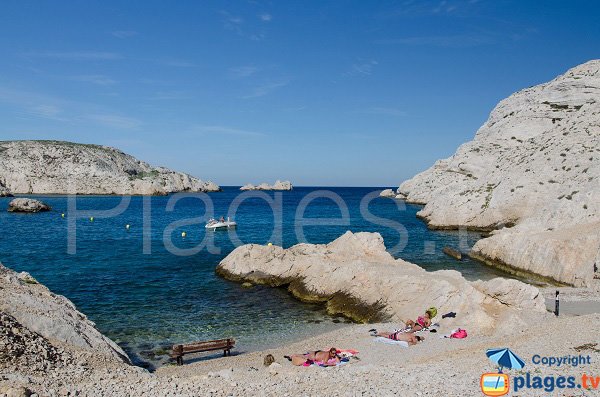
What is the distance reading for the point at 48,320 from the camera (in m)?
15.4

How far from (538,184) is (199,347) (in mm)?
52063

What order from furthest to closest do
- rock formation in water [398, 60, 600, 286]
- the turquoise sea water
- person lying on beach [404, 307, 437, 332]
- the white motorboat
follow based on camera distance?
1. the white motorboat
2. rock formation in water [398, 60, 600, 286]
3. the turquoise sea water
4. person lying on beach [404, 307, 437, 332]

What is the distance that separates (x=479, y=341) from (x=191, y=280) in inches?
948

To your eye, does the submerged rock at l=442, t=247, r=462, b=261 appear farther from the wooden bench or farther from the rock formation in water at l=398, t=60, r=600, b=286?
the wooden bench

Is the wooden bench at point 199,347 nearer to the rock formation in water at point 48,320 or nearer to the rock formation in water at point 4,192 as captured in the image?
the rock formation in water at point 48,320

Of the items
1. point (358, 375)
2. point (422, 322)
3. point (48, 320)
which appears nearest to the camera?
point (358, 375)

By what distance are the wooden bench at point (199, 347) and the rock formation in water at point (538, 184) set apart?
85.6ft

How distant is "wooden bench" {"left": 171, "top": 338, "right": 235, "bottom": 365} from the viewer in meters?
19.6

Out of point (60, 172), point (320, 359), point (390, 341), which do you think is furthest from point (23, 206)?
point (390, 341)

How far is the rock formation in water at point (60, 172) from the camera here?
16050cm

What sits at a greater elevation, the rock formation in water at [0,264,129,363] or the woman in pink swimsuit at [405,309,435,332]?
the rock formation in water at [0,264,129,363]

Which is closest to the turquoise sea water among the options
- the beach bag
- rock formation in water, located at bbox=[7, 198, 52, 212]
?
the beach bag

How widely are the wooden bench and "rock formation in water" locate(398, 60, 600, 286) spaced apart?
26.1 m

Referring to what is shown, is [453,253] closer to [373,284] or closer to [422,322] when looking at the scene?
[373,284]
